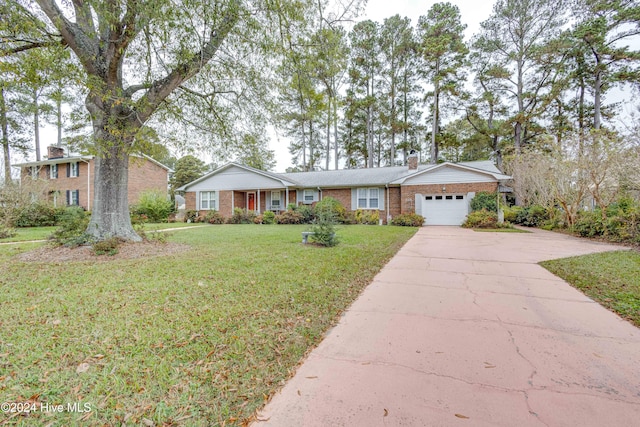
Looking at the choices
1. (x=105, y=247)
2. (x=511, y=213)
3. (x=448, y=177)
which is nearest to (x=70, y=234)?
(x=105, y=247)

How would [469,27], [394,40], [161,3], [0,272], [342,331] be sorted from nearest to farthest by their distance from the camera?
[342,331] < [161,3] < [0,272] < [469,27] < [394,40]

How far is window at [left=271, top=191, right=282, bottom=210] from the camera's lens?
839 inches

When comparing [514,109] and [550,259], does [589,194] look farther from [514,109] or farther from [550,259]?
[514,109]

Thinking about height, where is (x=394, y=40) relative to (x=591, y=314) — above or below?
above

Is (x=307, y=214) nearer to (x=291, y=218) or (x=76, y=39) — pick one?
(x=291, y=218)

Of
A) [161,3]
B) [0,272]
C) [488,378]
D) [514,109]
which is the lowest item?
[488,378]

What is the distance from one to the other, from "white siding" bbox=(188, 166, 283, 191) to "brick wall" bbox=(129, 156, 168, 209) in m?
4.83

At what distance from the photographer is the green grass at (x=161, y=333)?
202cm

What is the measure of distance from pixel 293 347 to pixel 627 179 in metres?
13.6

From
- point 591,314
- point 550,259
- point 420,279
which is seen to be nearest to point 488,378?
point 591,314

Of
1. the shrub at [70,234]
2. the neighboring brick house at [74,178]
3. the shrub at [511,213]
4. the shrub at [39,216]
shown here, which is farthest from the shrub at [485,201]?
the shrub at [39,216]

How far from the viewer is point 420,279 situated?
5.34 metres

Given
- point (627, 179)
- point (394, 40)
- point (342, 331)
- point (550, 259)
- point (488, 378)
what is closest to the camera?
point (488, 378)

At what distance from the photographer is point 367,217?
1762cm
